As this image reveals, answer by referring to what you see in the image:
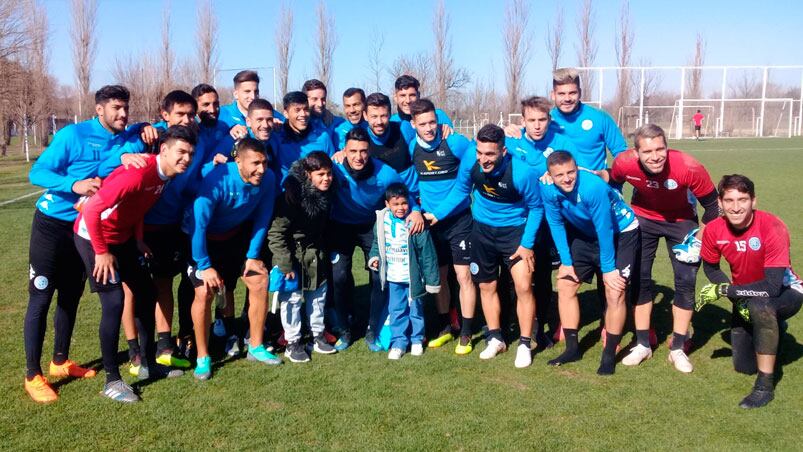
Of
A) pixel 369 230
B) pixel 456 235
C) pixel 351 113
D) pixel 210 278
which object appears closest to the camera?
pixel 210 278

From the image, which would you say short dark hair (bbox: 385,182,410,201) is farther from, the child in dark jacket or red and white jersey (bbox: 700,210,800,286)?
red and white jersey (bbox: 700,210,800,286)

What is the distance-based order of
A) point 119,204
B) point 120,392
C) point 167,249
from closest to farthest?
point 119,204, point 120,392, point 167,249

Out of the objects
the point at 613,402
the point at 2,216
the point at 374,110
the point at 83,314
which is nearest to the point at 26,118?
the point at 2,216

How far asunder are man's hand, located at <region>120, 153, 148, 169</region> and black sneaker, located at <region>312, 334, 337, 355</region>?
214 cm

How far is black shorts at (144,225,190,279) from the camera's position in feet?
16.8

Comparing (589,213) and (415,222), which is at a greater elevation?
(589,213)

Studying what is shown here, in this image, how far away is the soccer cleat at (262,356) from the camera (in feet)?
17.6

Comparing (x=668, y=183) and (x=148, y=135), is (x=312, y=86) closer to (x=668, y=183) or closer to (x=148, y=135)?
(x=148, y=135)

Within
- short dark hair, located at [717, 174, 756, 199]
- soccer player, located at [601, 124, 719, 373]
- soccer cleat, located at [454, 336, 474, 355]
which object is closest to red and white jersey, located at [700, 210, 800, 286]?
short dark hair, located at [717, 174, 756, 199]

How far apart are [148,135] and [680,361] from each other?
14.3 ft

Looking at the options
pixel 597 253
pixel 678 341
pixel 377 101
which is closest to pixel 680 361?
pixel 678 341

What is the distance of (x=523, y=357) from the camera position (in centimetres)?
534

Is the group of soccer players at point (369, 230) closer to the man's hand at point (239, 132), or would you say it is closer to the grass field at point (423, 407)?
the man's hand at point (239, 132)

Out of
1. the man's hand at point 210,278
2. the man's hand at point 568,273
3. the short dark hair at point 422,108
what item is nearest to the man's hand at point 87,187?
the man's hand at point 210,278
